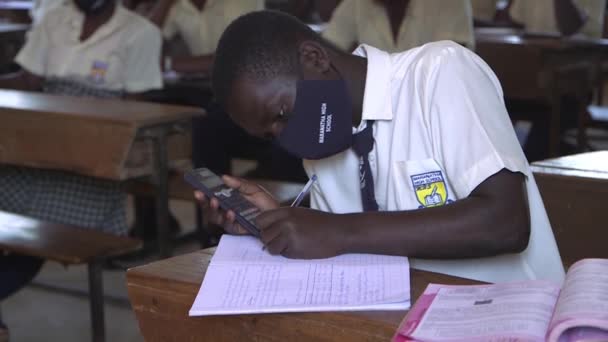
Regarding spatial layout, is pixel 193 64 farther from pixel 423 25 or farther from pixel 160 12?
pixel 423 25

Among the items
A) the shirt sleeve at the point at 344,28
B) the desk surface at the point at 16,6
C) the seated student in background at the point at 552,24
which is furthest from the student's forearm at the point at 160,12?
the desk surface at the point at 16,6

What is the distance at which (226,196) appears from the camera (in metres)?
1.50

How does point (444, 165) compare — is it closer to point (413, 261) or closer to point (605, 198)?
point (413, 261)

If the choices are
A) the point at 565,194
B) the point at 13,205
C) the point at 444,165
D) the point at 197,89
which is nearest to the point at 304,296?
the point at 444,165

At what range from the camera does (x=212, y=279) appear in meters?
1.25

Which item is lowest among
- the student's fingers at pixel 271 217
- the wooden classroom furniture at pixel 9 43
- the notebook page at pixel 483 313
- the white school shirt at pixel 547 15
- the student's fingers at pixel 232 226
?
the wooden classroom furniture at pixel 9 43

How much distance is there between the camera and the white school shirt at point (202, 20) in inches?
190

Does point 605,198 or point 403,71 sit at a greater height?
point 403,71

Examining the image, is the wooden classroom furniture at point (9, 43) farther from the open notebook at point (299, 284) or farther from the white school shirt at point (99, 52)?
the open notebook at point (299, 284)

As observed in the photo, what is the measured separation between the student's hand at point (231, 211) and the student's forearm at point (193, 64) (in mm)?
2866

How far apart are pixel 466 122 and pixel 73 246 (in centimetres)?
163

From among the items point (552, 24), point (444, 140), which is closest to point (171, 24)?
point (552, 24)

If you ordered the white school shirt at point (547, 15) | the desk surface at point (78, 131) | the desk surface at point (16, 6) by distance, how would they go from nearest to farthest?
the desk surface at point (78, 131) → the white school shirt at point (547, 15) → the desk surface at point (16, 6)

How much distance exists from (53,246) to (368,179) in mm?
1415
